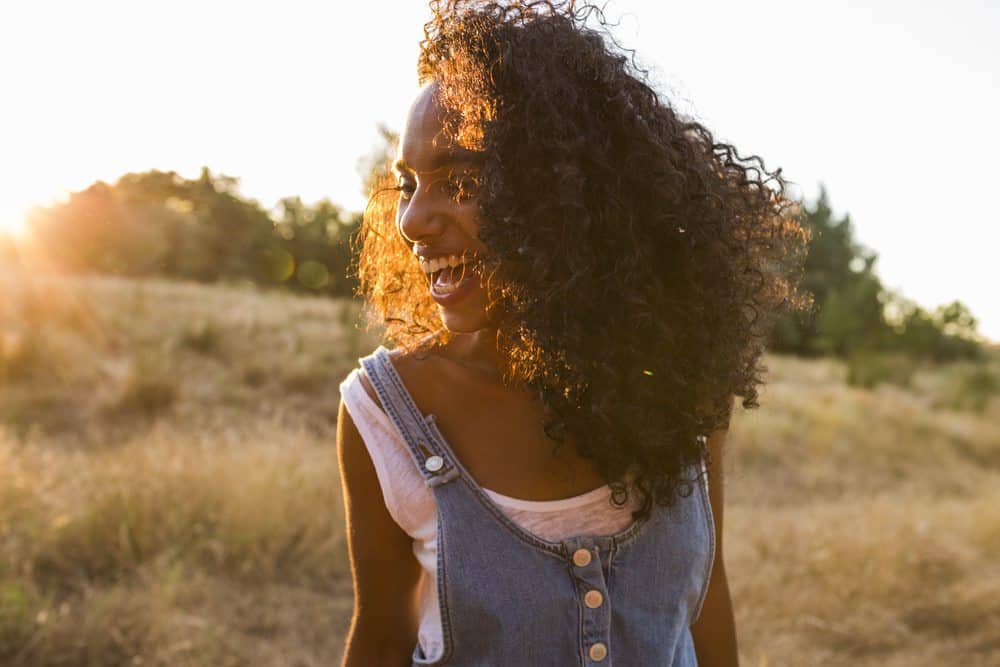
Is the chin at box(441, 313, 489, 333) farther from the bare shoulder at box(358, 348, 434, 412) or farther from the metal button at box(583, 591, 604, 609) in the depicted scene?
the metal button at box(583, 591, 604, 609)

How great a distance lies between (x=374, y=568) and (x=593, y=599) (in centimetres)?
39

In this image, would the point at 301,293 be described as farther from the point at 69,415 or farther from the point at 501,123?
the point at 501,123

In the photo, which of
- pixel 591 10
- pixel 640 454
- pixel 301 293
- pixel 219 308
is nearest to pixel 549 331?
pixel 640 454

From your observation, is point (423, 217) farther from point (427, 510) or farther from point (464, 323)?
point (427, 510)

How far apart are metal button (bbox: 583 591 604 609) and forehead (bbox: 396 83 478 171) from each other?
771 millimetres

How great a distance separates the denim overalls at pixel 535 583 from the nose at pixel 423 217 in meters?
0.28

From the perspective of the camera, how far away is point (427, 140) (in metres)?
1.41

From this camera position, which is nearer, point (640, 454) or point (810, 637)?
point (640, 454)

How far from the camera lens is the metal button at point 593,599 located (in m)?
1.32

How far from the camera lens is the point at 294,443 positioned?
5.33 meters

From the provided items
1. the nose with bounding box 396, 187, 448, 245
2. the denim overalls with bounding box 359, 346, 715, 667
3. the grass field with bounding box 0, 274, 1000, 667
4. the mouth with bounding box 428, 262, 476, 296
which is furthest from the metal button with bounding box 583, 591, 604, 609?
the grass field with bounding box 0, 274, 1000, 667

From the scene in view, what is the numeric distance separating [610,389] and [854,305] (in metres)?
23.2

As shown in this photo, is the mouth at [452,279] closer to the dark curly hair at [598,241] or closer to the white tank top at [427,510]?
the dark curly hair at [598,241]

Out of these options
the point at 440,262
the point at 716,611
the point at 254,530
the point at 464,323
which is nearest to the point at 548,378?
the point at 464,323
